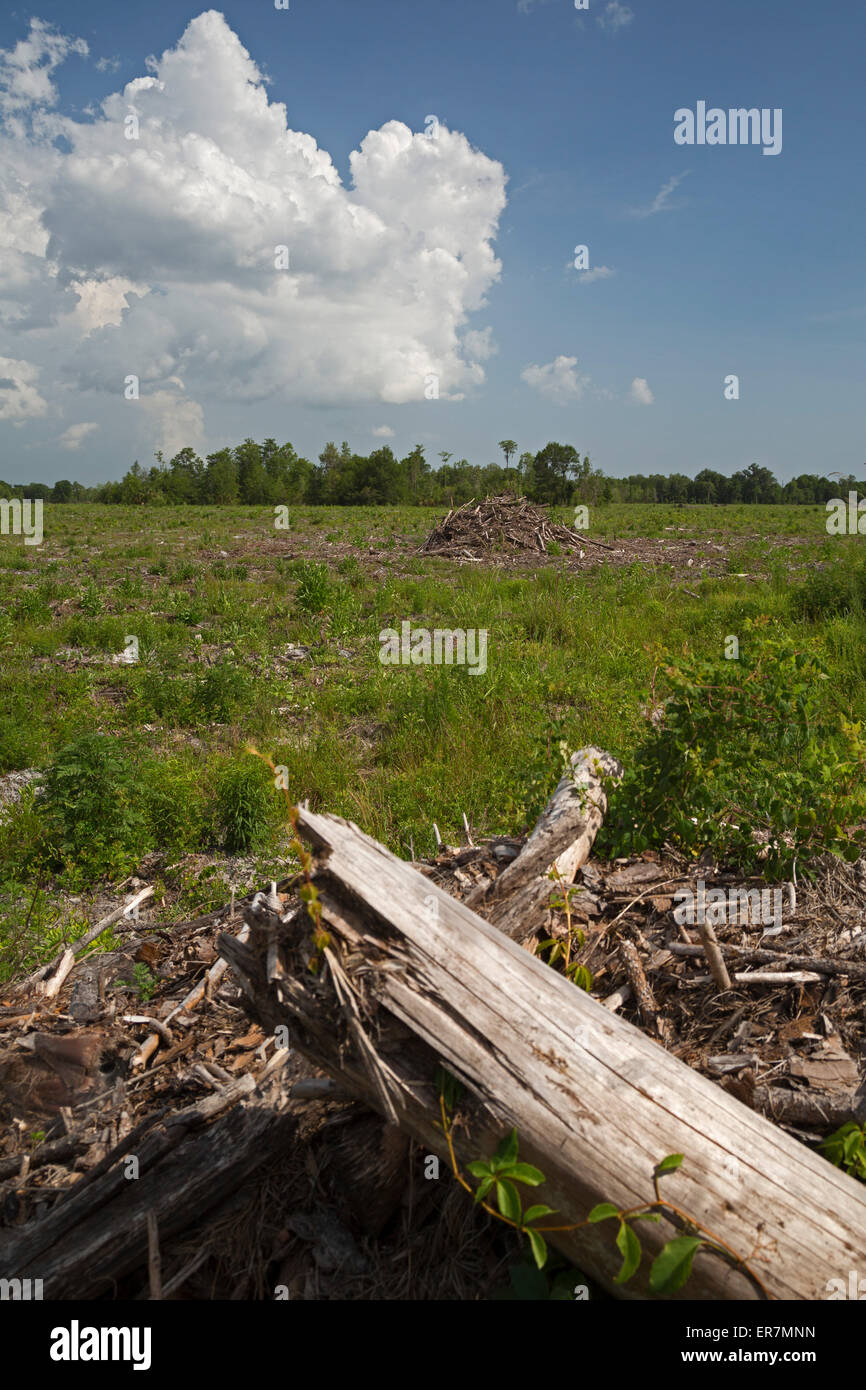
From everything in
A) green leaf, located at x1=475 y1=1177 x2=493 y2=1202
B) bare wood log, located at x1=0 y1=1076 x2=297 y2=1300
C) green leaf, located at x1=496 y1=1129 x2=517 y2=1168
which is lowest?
bare wood log, located at x1=0 y1=1076 x2=297 y2=1300

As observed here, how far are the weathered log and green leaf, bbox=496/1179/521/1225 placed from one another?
0.09 metres

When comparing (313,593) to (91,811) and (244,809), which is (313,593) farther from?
(91,811)

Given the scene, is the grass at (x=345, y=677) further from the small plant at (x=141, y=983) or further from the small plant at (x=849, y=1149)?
the small plant at (x=849, y=1149)

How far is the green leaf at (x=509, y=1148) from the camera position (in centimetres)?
176

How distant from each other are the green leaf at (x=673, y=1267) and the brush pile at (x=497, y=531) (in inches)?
651

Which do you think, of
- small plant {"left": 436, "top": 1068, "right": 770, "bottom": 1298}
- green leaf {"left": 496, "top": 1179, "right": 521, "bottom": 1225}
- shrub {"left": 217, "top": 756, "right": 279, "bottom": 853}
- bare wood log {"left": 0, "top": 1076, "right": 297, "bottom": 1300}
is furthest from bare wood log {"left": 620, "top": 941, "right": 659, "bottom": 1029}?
shrub {"left": 217, "top": 756, "right": 279, "bottom": 853}

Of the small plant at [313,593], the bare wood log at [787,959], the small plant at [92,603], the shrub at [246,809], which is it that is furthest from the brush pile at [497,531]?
the bare wood log at [787,959]

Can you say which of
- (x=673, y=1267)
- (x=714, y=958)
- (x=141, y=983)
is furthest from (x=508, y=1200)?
(x=141, y=983)

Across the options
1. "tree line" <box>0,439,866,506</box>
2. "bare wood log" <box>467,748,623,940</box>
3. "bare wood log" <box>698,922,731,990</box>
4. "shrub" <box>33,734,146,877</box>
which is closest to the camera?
"bare wood log" <box>698,922,731,990</box>

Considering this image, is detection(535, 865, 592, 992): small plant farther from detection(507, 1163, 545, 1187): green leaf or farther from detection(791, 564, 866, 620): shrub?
detection(791, 564, 866, 620): shrub

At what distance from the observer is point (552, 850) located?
3.10 metres

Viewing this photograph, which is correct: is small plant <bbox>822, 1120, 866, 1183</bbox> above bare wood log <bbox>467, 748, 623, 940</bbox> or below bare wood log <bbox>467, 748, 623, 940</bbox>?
below

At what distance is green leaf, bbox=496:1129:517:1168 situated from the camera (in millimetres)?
1764
